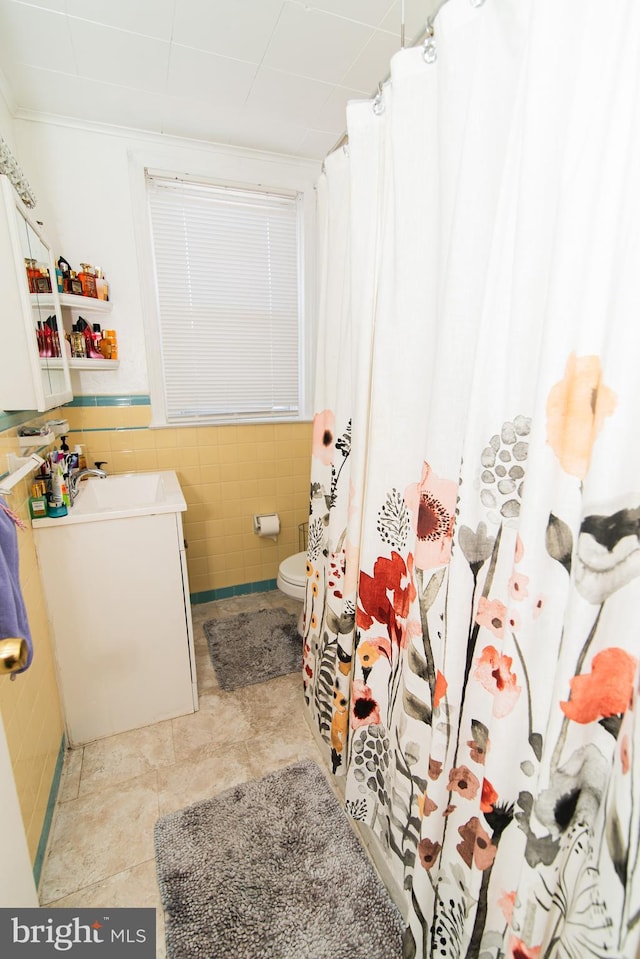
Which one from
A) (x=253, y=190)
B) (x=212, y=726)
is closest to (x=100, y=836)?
(x=212, y=726)

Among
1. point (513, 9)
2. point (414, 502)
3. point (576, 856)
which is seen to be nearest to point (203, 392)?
point (414, 502)

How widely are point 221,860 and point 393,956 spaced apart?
505mm

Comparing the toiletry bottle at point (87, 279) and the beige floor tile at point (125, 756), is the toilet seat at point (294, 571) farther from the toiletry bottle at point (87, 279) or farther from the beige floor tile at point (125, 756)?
the toiletry bottle at point (87, 279)

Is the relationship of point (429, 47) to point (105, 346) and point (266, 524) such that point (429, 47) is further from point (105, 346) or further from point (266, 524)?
point (266, 524)

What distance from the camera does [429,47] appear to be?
792 mm

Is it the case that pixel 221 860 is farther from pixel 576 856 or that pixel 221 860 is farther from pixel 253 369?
pixel 253 369

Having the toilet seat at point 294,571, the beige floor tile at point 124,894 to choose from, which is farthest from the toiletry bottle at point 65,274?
the beige floor tile at point 124,894

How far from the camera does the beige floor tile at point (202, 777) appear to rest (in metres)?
1.37

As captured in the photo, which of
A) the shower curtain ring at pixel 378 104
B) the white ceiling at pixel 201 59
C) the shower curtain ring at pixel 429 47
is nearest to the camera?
the shower curtain ring at pixel 429 47

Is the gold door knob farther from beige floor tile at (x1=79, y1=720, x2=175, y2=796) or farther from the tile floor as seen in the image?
beige floor tile at (x1=79, y1=720, x2=175, y2=796)

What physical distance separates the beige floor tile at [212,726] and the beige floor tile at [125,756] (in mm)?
44

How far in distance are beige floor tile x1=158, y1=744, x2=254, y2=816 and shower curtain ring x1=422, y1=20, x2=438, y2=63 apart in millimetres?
2045

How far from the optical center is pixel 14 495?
48.8 inches

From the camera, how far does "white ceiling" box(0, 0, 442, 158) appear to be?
1318 mm
